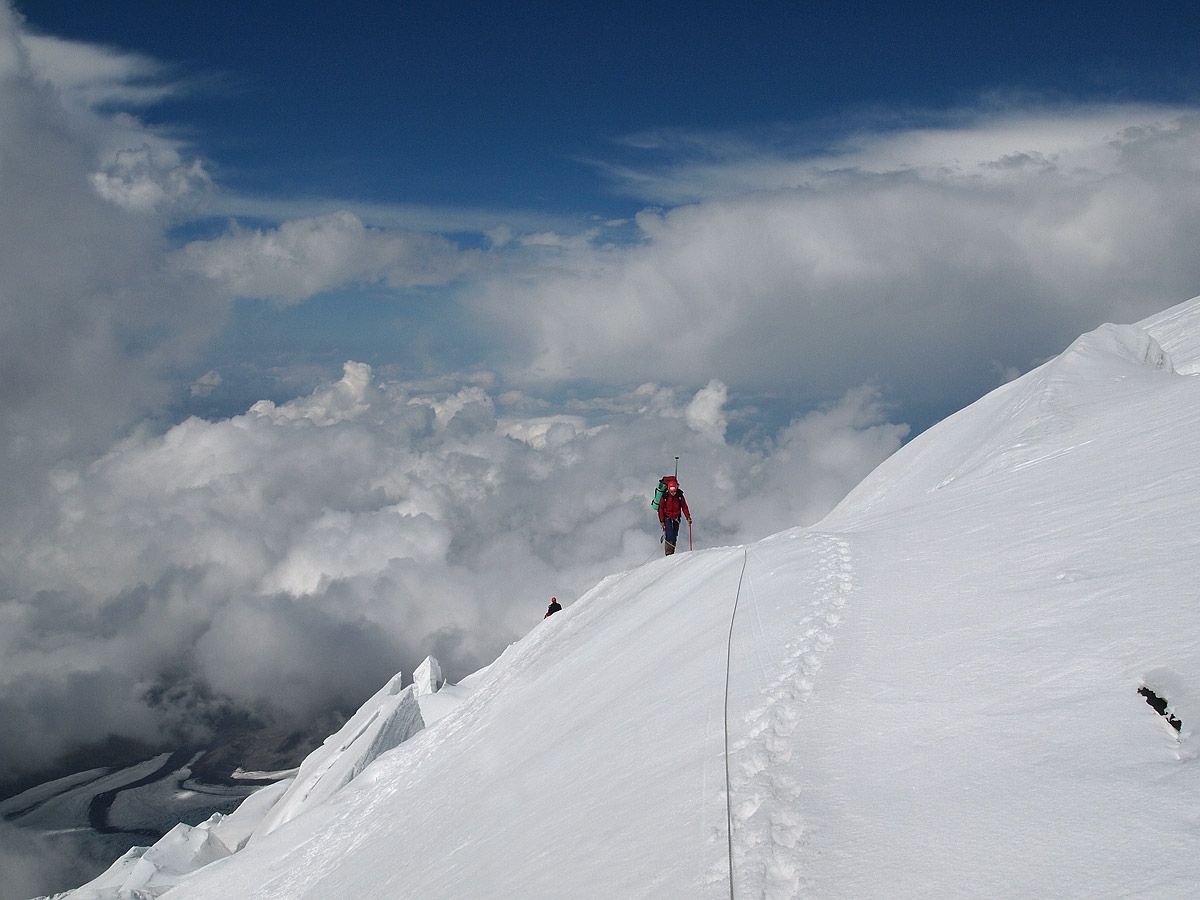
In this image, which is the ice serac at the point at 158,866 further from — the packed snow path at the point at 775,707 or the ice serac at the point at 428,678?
the packed snow path at the point at 775,707

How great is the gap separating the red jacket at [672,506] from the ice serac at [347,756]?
1198 cm

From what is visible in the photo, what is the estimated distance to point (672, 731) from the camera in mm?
8508

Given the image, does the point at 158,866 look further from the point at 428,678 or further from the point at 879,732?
the point at 879,732

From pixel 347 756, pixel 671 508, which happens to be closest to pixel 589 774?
pixel 671 508

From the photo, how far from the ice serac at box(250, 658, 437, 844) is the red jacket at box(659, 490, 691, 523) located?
1198cm

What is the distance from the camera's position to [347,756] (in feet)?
79.2

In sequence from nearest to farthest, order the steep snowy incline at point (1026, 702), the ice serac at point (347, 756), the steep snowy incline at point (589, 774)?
the steep snowy incline at point (1026, 702) < the steep snowy incline at point (589, 774) < the ice serac at point (347, 756)

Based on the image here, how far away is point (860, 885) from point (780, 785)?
1.43 meters

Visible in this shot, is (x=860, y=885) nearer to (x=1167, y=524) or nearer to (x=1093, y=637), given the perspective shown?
(x=1093, y=637)

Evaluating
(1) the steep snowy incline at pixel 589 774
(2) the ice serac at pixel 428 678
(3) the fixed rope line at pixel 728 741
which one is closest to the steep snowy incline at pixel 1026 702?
(3) the fixed rope line at pixel 728 741

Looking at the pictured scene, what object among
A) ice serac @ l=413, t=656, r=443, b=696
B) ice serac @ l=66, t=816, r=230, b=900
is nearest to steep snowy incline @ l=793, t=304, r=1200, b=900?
ice serac @ l=66, t=816, r=230, b=900

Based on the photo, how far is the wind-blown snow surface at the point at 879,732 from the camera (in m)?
5.01

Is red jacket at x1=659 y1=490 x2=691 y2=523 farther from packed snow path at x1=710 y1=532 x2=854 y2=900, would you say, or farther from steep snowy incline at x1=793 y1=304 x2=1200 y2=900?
steep snowy incline at x1=793 y1=304 x2=1200 y2=900

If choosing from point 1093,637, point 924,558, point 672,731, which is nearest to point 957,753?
point 1093,637
